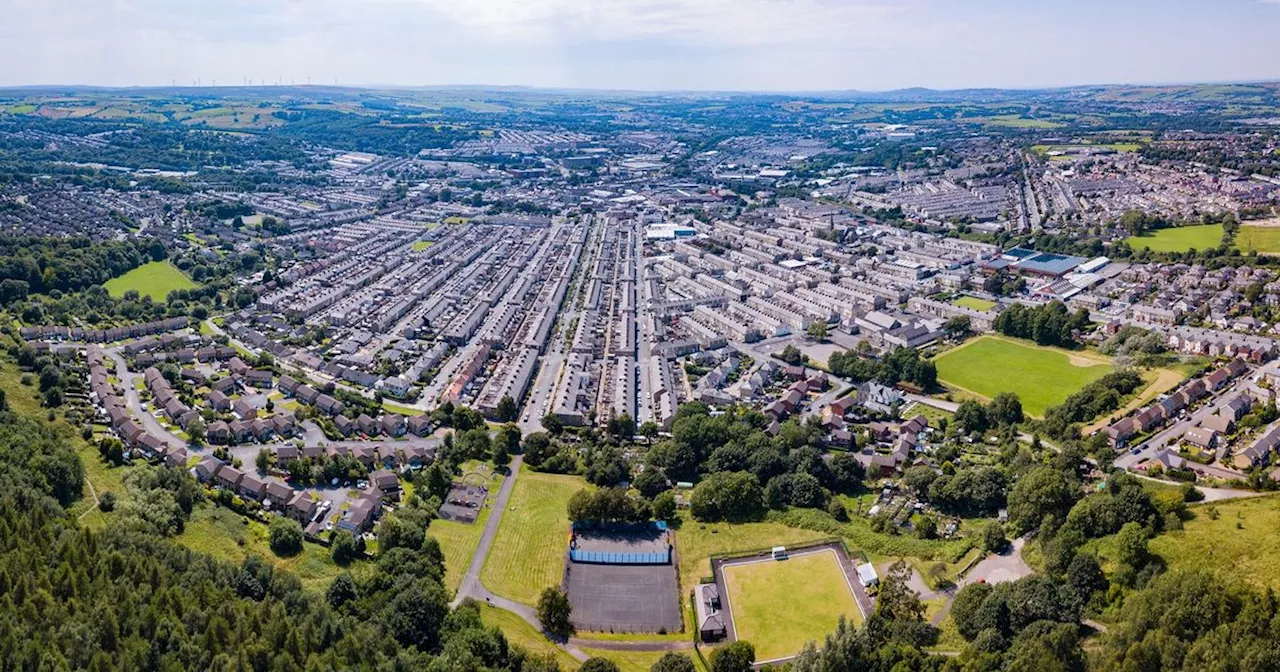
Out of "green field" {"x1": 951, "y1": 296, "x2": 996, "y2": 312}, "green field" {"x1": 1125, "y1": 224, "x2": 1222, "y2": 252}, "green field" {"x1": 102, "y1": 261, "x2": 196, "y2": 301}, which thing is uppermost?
"green field" {"x1": 1125, "y1": 224, "x2": 1222, "y2": 252}

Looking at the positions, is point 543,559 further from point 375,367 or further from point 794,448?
point 375,367

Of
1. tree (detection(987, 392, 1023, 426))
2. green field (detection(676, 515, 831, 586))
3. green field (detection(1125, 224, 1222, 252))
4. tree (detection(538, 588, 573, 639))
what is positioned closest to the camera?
tree (detection(538, 588, 573, 639))

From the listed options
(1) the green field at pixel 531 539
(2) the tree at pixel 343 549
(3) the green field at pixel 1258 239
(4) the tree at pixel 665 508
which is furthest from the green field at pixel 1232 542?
(3) the green field at pixel 1258 239

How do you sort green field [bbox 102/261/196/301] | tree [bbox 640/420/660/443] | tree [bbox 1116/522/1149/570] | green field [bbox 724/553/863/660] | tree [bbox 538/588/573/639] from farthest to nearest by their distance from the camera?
green field [bbox 102/261/196/301], tree [bbox 640/420/660/443], tree [bbox 538/588/573/639], green field [bbox 724/553/863/660], tree [bbox 1116/522/1149/570]

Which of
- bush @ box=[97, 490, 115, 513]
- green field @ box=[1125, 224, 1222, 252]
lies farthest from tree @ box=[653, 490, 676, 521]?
green field @ box=[1125, 224, 1222, 252]

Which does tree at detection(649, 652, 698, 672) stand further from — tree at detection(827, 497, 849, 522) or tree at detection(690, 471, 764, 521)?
tree at detection(827, 497, 849, 522)

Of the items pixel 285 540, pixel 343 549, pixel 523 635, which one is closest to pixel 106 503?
pixel 285 540
